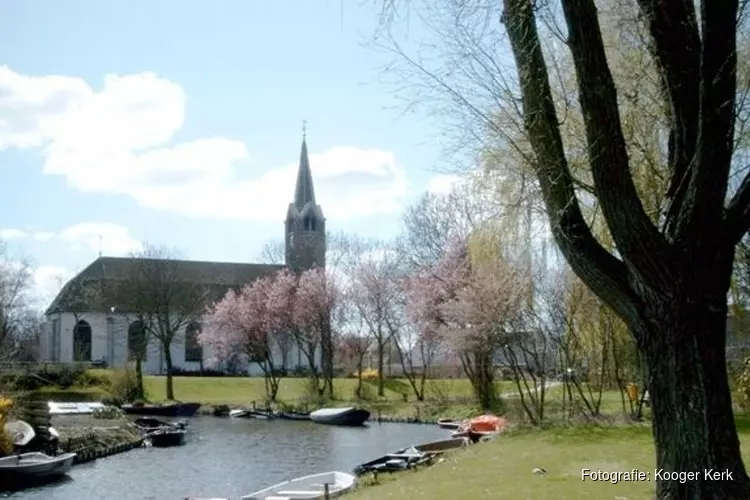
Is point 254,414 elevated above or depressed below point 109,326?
below

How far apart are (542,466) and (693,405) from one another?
7572mm

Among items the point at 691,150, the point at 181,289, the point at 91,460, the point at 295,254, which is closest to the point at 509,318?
the point at 91,460

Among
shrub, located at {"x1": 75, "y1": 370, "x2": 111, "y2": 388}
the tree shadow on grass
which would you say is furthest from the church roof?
the tree shadow on grass

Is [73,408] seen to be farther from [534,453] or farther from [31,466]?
[534,453]

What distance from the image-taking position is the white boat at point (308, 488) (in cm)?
A: 1479

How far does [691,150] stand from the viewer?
6594 millimetres

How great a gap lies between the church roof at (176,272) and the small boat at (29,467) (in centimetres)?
3607

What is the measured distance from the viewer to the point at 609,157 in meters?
6.11

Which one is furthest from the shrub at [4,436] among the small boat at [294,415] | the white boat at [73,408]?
the small boat at [294,415]

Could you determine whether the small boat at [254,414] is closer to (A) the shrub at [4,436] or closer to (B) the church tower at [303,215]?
(A) the shrub at [4,436]

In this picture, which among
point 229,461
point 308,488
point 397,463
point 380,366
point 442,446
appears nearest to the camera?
point 308,488

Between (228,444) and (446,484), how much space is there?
68.1ft

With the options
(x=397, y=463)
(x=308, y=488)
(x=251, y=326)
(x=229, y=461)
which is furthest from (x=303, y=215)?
(x=308, y=488)

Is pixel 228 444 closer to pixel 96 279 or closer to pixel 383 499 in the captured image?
pixel 383 499
